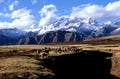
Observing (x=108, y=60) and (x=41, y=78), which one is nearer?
(x=41, y=78)

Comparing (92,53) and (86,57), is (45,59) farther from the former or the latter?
(92,53)

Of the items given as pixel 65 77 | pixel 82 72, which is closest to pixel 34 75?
pixel 65 77

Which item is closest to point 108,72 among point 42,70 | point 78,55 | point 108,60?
point 108,60

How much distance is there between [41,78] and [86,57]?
96.7 ft

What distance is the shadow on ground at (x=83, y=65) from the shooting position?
172 ft

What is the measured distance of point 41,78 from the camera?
121 ft

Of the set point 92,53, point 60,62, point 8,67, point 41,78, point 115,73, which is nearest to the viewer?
point 41,78

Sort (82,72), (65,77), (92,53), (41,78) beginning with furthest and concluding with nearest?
(92,53) < (82,72) < (65,77) < (41,78)

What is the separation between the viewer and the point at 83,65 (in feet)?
206

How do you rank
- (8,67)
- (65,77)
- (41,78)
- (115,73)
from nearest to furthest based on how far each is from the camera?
(41,78), (8,67), (65,77), (115,73)

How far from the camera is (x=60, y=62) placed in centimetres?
5475

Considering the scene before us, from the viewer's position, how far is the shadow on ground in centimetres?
5237

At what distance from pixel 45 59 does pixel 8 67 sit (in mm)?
12176

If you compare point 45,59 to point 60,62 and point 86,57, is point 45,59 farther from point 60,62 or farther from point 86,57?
point 86,57
